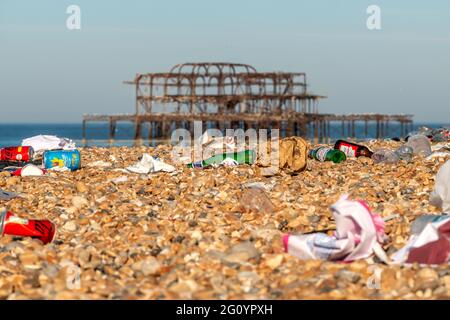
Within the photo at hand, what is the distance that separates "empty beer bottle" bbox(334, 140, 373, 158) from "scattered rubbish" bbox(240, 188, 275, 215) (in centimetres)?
535

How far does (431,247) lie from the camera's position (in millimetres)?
4980

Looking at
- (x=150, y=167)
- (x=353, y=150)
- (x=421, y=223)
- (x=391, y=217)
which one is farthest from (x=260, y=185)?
(x=353, y=150)

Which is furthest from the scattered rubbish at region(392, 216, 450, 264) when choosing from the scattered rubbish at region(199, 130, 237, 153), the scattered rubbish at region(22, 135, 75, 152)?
the scattered rubbish at region(22, 135, 75, 152)

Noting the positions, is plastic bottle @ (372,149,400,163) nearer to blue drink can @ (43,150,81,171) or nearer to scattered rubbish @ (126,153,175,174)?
scattered rubbish @ (126,153,175,174)

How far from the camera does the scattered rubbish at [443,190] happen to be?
6605mm

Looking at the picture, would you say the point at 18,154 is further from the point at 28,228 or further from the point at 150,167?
the point at 28,228

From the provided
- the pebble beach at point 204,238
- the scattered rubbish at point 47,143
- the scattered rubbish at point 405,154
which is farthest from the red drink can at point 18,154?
the scattered rubbish at point 405,154

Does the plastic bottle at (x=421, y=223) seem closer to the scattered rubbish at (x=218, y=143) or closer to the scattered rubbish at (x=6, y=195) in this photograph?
the scattered rubbish at (x=6, y=195)

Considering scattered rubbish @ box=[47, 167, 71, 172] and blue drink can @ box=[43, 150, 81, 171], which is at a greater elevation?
blue drink can @ box=[43, 150, 81, 171]

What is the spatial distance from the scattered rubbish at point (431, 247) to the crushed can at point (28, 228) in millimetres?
2502

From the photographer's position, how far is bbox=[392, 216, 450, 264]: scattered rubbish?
16.3 feet

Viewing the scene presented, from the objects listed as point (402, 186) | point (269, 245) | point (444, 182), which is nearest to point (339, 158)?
point (402, 186)
